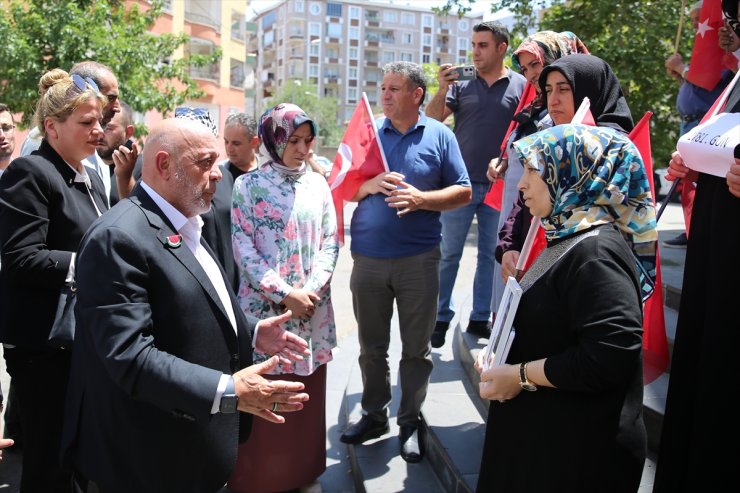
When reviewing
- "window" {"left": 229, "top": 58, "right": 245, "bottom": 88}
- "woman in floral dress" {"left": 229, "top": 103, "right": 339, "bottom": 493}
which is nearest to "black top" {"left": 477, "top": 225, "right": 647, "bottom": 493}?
"woman in floral dress" {"left": 229, "top": 103, "right": 339, "bottom": 493}

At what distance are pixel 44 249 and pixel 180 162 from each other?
111 cm

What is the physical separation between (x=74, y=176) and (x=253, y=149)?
1.62 m

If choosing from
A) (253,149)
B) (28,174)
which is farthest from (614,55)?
(28,174)

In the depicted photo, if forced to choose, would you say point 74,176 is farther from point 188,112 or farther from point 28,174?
point 188,112

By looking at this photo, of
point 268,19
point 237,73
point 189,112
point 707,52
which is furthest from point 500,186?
point 268,19

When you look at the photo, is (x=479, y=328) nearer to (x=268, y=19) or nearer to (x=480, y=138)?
(x=480, y=138)

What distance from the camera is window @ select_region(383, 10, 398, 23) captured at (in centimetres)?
11462

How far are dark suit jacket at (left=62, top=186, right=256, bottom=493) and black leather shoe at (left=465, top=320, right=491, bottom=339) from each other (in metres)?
2.99

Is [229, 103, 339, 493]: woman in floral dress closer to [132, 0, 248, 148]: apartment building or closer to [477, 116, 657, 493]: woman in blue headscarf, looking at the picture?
[477, 116, 657, 493]: woman in blue headscarf

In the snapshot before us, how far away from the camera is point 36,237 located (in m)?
2.97

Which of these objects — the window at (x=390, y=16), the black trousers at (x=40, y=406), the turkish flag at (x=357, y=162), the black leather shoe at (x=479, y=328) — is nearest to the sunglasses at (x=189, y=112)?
the turkish flag at (x=357, y=162)

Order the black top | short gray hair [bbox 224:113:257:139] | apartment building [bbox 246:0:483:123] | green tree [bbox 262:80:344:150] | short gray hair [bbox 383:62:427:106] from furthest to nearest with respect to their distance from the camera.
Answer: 1. apartment building [bbox 246:0:483:123]
2. green tree [bbox 262:80:344:150]
3. short gray hair [bbox 224:113:257:139]
4. short gray hair [bbox 383:62:427:106]
5. the black top

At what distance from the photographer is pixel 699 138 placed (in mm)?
2451

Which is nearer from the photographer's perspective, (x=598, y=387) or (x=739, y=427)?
(x=598, y=387)
